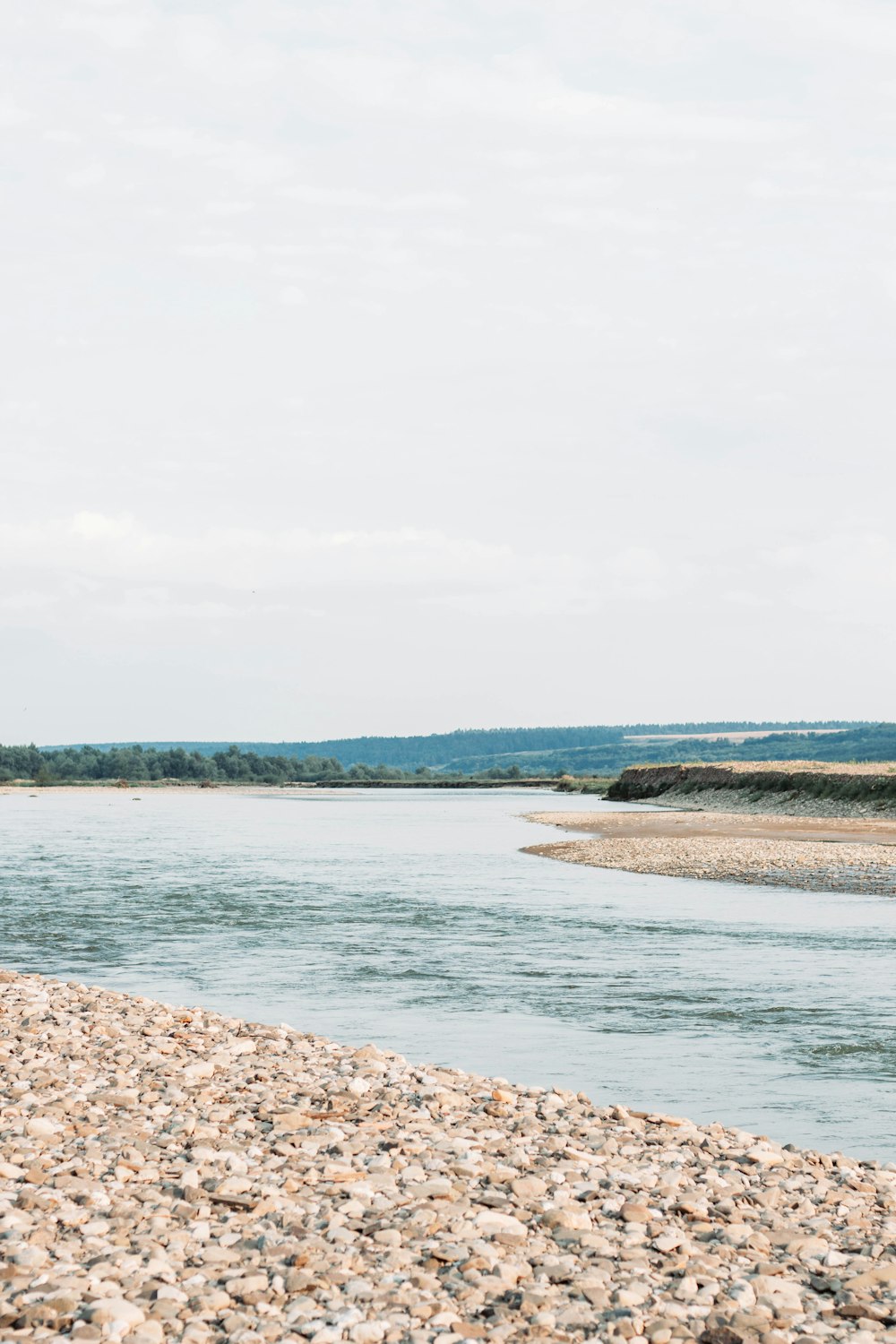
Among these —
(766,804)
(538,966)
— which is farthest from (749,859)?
(766,804)

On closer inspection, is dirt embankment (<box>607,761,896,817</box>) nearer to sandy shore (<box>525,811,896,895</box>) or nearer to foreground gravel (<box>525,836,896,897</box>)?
sandy shore (<box>525,811,896,895</box>)

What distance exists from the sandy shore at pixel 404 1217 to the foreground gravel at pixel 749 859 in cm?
2510

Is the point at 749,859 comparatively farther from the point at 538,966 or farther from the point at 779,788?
the point at 779,788

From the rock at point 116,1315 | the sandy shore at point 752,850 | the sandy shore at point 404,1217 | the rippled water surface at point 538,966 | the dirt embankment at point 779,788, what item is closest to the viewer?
the rock at point 116,1315

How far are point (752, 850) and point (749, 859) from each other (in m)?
3.63

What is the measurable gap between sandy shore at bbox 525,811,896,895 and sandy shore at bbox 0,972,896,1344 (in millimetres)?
25654

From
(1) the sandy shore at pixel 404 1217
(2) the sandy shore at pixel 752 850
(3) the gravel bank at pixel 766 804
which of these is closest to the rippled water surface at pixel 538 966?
(1) the sandy shore at pixel 404 1217

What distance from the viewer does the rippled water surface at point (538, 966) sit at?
1405 cm

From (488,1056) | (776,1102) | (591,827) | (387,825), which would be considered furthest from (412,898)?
(387,825)

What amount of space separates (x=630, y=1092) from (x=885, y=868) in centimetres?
2925

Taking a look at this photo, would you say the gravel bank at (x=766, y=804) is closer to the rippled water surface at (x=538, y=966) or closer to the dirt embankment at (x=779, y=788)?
the dirt embankment at (x=779, y=788)

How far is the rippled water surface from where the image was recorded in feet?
46.1

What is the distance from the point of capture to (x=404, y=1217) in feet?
28.2

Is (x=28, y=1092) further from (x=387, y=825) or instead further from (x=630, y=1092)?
(x=387, y=825)
